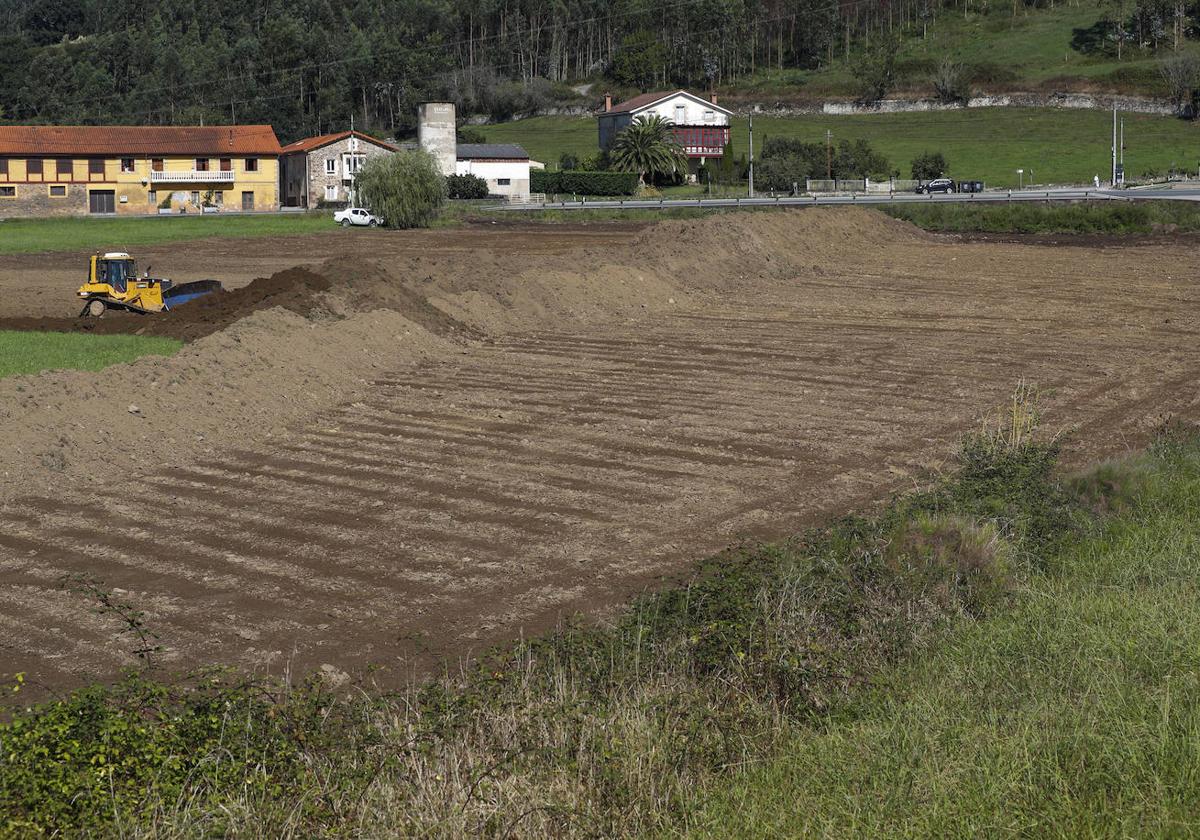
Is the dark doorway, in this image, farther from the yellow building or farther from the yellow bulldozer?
the yellow bulldozer

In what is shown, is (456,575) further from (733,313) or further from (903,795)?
(733,313)

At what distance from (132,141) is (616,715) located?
107781 mm

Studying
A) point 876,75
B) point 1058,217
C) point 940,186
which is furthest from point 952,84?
point 1058,217

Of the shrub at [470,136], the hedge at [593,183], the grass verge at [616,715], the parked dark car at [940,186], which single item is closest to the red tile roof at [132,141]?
the hedge at [593,183]

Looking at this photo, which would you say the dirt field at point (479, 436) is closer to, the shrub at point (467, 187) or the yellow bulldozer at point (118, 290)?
the yellow bulldozer at point (118, 290)

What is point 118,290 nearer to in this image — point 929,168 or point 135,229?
point 135,229

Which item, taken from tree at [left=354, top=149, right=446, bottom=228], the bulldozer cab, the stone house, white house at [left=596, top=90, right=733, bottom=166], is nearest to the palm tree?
white house at [left=596, top=90, right=733, bottom=166]

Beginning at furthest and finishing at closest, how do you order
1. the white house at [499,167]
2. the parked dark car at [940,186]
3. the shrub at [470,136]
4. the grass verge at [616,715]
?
the shrub at [470,136], the white house at [499,167], the parked dark car at [940,186], the grass verge at [616,715]

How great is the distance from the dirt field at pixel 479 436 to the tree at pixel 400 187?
129 feet

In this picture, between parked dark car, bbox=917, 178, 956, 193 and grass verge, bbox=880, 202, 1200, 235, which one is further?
parked dark car, bbox=917, 178, 956, 193

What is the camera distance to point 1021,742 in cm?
913

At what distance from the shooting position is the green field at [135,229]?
6531cm

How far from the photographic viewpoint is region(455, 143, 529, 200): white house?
11444 centimetres

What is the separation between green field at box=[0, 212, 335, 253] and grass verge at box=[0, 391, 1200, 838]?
5484cm
